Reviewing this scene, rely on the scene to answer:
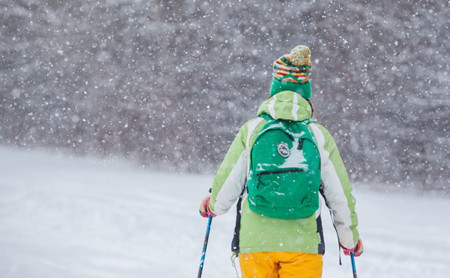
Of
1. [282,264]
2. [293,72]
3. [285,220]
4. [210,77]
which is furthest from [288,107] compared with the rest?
[210,77]

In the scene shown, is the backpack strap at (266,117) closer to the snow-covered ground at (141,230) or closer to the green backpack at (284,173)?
the green backpack at (284,173)

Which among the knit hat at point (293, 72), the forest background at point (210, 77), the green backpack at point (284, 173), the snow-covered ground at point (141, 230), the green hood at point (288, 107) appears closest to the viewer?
the green backpack at point (284, 173)

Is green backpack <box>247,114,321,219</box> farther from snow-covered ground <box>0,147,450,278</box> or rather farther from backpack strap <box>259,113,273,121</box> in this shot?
snow-covered ground <box>0,147,450,278</box>

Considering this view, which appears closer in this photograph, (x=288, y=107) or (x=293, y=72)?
(x=288, y=107)

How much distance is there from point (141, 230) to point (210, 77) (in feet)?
12.6

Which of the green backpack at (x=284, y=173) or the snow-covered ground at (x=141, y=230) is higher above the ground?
the green backpack at (x=284, y=173)

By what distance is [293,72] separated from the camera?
2373 millimetres

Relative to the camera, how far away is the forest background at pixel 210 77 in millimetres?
7633

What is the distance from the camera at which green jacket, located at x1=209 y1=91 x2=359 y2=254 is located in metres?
2.18

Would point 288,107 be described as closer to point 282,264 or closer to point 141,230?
point 282,264

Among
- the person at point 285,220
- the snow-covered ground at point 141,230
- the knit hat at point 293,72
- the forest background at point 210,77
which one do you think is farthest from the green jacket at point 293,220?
the forest background at point 210,77

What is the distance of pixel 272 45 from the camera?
8.09 meters

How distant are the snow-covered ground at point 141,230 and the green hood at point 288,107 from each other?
2.55 m

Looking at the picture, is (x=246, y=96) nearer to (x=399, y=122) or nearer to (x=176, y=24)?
(x=176, y=24)
